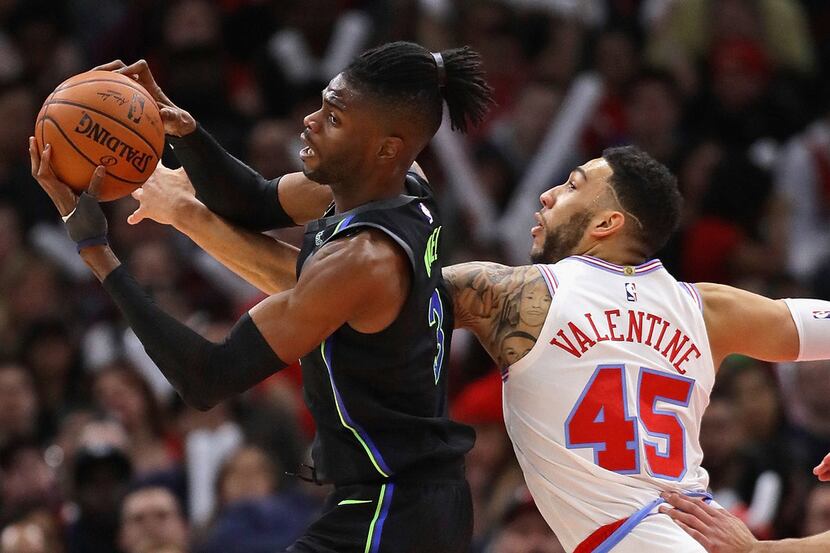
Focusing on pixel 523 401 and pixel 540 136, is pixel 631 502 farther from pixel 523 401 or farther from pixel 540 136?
pixel 540 136

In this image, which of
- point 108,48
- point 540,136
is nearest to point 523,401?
point 540,136

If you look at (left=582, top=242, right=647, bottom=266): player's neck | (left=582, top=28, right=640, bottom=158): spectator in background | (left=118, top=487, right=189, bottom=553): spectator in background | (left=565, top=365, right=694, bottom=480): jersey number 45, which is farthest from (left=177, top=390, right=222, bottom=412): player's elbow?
(left=582, top=28, right=640, bottom=158): spectator in background

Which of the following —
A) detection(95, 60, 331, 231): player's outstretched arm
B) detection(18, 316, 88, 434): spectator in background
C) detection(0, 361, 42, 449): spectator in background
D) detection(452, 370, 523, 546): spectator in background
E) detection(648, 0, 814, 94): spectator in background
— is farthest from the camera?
detection(648, 0, 814, 94): spectator in background

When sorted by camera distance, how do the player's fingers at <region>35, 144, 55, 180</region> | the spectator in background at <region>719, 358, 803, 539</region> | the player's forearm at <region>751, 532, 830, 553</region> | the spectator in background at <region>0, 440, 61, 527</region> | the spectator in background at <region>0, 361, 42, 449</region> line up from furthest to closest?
the spectator in background at <region>0, 361, 42, 449</region>
the spectator in background at <region>0, 440, 61, 527</region>
the spectator in background at <region>719, 358, 803, 539</region>
the player's forearm at <region>751, 532, 830, 553</region>
the player's fingers at <region>35, 144, 55, 180</region>

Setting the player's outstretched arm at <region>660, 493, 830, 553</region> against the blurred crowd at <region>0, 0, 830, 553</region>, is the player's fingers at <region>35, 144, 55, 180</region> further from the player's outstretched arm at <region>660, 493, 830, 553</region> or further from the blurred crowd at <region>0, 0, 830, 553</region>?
the blurred crowd at <region>0, 0, 830, 553</region>

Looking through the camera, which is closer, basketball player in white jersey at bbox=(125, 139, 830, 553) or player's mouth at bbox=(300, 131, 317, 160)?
player's mouth at bbox=(300, 131, 317, 160)

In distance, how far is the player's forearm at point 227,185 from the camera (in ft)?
16.8

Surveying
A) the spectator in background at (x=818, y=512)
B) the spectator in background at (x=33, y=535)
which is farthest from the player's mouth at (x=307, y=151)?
the spectator in background at (x=33, y=535)

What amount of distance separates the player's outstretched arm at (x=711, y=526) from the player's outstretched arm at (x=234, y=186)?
5.18ft

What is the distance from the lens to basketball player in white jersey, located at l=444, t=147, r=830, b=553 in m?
4.70

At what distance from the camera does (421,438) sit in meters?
4.48

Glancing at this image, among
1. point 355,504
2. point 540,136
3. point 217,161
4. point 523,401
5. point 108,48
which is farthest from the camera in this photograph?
point 108,48

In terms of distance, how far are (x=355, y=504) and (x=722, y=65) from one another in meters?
6.81

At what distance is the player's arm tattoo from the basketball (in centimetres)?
107
